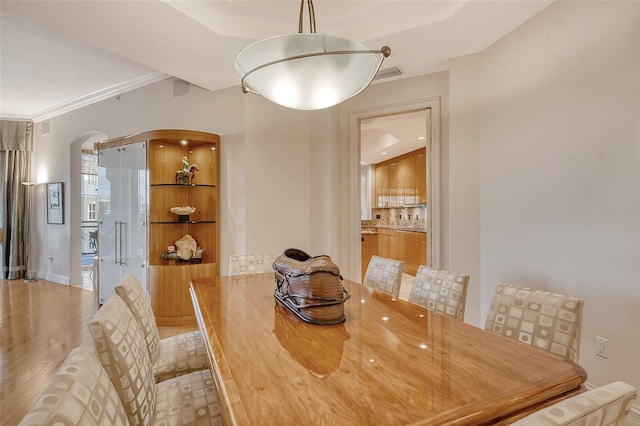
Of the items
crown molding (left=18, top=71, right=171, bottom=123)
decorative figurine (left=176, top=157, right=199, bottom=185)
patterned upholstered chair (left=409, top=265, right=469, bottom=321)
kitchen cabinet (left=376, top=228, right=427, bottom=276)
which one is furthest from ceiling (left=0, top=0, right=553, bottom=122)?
kitchen cabinet (left=376, top=228, right=427, bottom=276)

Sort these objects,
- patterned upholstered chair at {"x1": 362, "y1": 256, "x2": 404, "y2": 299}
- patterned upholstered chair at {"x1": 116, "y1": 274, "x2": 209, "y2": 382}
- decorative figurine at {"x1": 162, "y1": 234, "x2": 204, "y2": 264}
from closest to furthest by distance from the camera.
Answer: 1. patterned upholstered chair at {"x1": 116, "y1": 274, "x2": 209, "y2": 382}
2. patterned upholstered chair at {"x1": 362, "y1": 256, "x2": 404, "y2": 299}
3. decorative figurine at {"x1": 162, "y1": 234, "x2": 204, "y2": 264}

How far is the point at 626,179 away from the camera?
74.6 inches

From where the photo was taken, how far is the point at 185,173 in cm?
359

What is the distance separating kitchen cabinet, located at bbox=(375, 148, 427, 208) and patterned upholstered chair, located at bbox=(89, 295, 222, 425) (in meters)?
5.76

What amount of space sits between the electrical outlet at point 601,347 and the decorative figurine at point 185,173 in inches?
149

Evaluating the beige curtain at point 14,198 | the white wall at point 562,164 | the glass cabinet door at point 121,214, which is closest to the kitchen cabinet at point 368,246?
the white wall at point 562,164

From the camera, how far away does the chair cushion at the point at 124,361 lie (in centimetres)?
98

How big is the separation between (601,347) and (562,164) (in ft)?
4.01

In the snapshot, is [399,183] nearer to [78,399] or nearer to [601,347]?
[601,347]

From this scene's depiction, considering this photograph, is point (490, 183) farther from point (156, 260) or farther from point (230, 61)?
point (156, 260)

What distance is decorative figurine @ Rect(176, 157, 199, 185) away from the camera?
3590mm

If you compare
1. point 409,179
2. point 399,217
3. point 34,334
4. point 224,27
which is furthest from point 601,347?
point 399,217

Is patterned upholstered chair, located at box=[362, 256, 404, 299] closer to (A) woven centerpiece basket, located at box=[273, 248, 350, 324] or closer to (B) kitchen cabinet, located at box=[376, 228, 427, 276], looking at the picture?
(A) woven centerpiece basket, located at box=[273, 248, 350, 324]

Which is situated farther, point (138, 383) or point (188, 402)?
point (188, 402)
